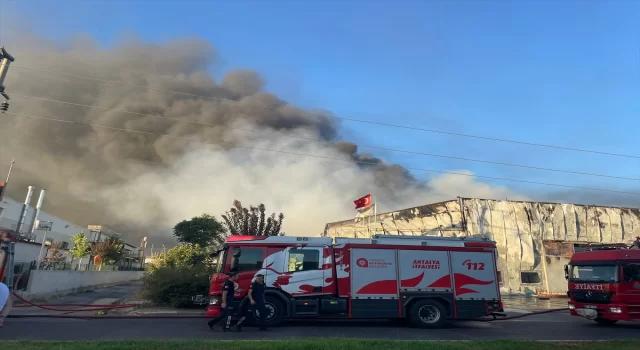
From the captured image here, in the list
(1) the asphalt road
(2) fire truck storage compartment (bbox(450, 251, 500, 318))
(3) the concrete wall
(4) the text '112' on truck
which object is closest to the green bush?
(1) the asphalt road

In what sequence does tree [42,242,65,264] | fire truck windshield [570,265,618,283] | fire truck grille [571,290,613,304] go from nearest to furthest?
fire truck grille [571,290,613,304] < fire truck windshield [570,265,618,283] < tree [42,242,65,264]

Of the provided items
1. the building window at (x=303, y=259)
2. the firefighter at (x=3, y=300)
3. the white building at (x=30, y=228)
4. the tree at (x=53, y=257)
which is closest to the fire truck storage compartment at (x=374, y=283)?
the building window at (x=303, y=259)

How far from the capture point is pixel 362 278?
1228cm

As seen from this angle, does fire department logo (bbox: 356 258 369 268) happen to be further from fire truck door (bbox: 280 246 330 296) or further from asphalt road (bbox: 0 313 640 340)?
asphalt road (bbox: 0 313 640 340)

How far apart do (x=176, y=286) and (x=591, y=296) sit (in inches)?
609

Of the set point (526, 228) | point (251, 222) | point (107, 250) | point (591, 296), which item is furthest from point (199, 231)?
point (591, 296)

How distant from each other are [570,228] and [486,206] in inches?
242

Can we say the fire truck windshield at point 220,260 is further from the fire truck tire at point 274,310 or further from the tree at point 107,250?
the tree at point 107,250

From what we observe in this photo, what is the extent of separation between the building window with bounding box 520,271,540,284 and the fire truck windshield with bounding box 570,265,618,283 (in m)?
11.9

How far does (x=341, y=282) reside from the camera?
1214cm

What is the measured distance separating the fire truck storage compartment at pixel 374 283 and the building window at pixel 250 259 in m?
2.90

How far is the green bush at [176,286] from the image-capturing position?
16.3 metres

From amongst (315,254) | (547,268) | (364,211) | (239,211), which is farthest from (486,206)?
(315,254)

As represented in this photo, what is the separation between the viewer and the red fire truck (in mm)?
12548
